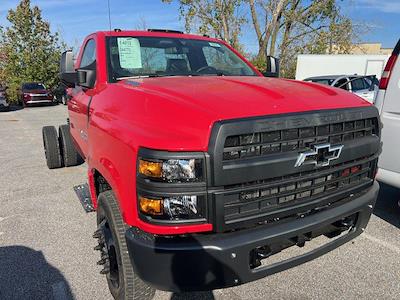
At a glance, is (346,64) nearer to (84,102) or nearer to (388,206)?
(388,206)

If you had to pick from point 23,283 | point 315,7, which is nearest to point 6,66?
point 315,7

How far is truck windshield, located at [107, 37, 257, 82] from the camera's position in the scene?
10.6 feet

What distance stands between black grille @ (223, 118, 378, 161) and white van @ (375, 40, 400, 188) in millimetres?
1146

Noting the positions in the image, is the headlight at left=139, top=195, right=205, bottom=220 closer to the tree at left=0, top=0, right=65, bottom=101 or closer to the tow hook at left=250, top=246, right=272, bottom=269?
the tow hook at left=250, top=246, right=272, bottom=269

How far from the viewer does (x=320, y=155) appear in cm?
217

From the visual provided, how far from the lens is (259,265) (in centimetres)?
209

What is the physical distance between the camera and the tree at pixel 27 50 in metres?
27.5

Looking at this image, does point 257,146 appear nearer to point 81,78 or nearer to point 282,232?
point 282,232

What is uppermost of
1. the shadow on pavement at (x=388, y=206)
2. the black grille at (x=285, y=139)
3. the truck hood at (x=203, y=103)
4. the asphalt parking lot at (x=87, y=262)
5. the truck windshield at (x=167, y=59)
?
the truck windshield at (x=167, y=59)

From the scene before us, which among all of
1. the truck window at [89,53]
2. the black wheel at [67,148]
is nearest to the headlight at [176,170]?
the truck window at [89,53]

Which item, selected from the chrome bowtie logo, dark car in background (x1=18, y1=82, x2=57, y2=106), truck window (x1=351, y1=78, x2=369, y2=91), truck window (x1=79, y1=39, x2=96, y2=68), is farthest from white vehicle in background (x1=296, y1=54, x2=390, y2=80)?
the chrome bowtie logo

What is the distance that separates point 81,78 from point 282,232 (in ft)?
7.27

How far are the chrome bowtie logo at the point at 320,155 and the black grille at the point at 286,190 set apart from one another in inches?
3.1

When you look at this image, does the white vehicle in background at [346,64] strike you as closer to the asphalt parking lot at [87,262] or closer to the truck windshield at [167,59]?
the asphalt parking lot at [87,262]
